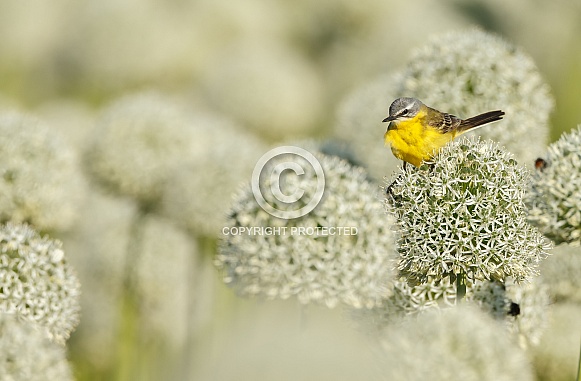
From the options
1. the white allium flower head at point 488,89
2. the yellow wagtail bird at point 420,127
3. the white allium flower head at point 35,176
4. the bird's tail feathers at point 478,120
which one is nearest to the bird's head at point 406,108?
the yellow wagtail bird at point 420,127

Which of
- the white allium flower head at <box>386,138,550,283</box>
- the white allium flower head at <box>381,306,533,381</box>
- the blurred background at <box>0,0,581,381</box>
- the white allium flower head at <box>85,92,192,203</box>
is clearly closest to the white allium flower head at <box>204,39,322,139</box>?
the blurred background at <box>0,0,581,381</box>

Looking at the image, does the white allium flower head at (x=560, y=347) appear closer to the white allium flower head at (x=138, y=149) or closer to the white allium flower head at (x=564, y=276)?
the white allium flower head at (x=564, y=276)

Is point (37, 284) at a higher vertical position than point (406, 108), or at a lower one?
lower

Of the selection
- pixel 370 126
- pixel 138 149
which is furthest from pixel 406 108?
pixel 138 149

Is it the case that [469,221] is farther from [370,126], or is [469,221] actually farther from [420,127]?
[370,126]

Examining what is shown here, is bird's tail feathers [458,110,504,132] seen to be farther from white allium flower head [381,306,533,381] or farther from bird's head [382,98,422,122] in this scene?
white allium flower head [381,306,533,381]
